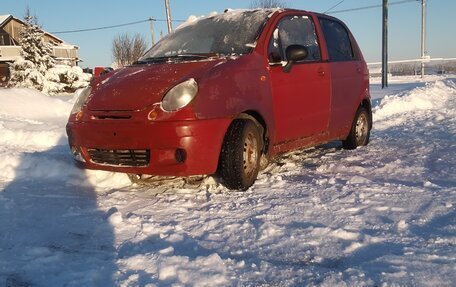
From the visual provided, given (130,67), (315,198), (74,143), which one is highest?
(130,67)

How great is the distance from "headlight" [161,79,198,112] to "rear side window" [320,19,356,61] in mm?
2416

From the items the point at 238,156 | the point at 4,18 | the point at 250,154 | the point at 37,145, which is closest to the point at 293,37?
the point at 250,154

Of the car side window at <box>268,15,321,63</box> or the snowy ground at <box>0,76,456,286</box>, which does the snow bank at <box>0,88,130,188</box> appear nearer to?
the snowy ground at <box>0,76,456,286</box>

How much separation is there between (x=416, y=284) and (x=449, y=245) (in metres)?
0.60

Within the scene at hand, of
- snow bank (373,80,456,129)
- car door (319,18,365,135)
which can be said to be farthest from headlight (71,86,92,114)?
snow bank (373,80,456,129)

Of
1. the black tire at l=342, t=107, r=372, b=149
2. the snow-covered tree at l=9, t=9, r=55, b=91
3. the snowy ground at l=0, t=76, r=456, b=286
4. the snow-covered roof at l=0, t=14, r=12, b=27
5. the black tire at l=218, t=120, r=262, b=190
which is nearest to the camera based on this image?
the snowy ground at l=0, t=76, r=456, b=286

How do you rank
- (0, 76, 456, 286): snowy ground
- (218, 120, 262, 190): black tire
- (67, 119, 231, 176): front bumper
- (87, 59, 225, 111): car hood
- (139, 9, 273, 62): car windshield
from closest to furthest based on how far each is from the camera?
(0, 76, 456, 286): snowy ground → (67, 119, 231, 176): front bumper → (87, 59, 225, 111): car hood → (218, 120, 262, 190): black tire → (139, 9, 273, 62): car windshield

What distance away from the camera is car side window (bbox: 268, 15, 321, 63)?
185 inches

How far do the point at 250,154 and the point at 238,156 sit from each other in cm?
26

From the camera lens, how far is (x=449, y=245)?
269 cm

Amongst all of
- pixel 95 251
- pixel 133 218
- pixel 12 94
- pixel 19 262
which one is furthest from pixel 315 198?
pixel 12 94

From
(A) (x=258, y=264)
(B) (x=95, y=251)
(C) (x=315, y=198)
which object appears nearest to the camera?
(A) (x=258, y=264)

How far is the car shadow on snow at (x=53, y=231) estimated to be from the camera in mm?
2424

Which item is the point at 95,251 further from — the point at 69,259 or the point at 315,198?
the point at 315,198
